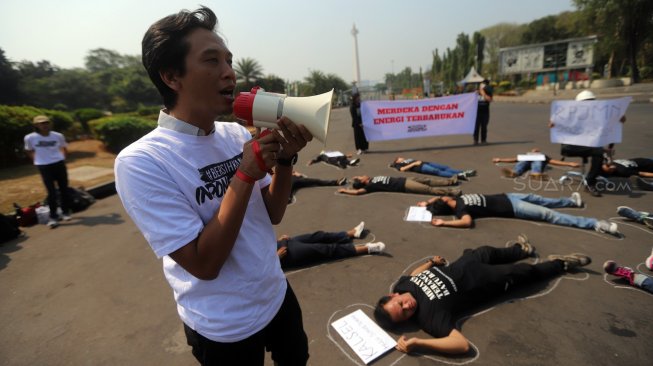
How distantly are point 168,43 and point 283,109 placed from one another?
49 cm

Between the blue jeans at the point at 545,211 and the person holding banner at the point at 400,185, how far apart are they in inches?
52.5

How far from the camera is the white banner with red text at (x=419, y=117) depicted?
1022cm

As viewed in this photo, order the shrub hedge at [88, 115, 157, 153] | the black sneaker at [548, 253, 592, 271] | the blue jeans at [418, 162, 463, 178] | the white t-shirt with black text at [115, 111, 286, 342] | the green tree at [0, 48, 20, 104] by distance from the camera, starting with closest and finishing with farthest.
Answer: the white t-shirt with black text at [115, 111, 286, 342], the black sneaker at [548, 253, 592, 271], the blue jeans at [418, 162, 463, 178], the shrub hedge at [88, 115, 157, 153], the green tree at [0, 48, 20, 104]

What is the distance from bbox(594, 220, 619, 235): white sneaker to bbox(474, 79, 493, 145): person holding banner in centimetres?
644

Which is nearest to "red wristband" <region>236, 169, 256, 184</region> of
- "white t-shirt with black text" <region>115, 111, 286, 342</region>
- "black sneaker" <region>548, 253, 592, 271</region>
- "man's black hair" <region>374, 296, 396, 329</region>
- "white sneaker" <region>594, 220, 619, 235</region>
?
"white t-shirt with black text" <region>115, 111, 286, 342</region>

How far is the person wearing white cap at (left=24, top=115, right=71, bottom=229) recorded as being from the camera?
20.0ft

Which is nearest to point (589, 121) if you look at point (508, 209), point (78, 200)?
point (508, 209)

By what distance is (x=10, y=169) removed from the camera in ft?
33.9

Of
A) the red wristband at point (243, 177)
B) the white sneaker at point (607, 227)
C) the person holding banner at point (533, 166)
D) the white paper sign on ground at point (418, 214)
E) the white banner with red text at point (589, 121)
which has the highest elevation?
the red wristband at point (243, 177)

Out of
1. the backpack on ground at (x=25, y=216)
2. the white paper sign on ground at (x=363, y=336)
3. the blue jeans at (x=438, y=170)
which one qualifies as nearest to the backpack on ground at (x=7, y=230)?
the backpack on ground at (x=25, y=216)

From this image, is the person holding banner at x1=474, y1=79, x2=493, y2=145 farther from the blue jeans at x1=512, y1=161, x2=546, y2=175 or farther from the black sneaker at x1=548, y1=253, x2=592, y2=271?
the black sneaker at x1=548, y1=253, x2=592, y2=271

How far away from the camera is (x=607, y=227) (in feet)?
13.2

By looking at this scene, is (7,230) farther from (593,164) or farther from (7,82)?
(7,82)

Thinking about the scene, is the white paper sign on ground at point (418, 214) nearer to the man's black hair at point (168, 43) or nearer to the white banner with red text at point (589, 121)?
the white banner with red text at point (589, 121)
